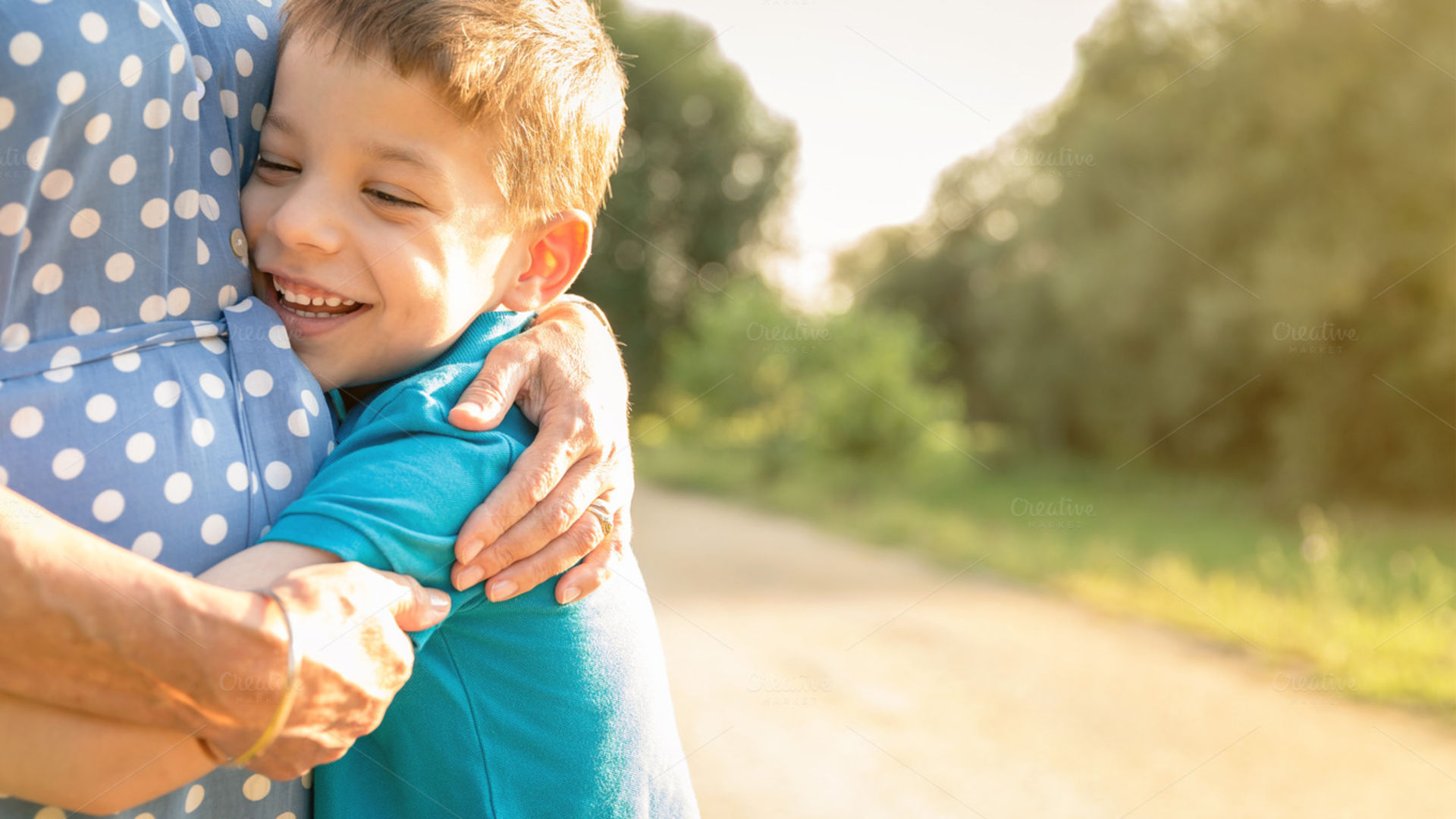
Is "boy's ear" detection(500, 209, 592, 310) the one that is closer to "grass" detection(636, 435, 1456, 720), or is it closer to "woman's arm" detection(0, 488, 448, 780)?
"woman's arm" detection(0, 488, 448, 780)

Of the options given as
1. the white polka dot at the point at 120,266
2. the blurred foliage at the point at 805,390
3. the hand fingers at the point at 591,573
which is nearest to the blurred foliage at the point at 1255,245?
the blurred foliage at the point at 805,390

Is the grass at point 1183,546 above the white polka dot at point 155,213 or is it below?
below

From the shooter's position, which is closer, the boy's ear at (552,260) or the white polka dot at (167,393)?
the white polka dot at (167,393)

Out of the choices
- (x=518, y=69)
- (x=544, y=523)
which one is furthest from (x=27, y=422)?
(x=518, y=69)

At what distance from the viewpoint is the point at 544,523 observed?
1153 mm

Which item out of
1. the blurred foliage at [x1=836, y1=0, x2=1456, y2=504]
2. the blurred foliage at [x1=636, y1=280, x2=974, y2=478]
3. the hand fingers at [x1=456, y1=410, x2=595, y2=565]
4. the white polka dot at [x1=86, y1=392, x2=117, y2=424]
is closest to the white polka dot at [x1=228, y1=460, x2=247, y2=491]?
the white polka dot at [x1=86, y1=392, x2=117, y2=424]

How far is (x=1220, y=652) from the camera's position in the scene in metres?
6.14

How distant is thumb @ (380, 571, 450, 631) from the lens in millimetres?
996

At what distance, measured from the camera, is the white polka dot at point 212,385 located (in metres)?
1.06

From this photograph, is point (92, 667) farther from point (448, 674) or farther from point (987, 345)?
point (987, 345)

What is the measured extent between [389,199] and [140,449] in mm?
391

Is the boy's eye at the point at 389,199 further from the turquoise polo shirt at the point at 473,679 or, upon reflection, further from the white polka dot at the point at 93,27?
the white polka dot at the point at 93,27

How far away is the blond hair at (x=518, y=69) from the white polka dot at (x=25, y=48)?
30 centimetres

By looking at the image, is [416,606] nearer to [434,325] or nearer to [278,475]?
[278,475]
